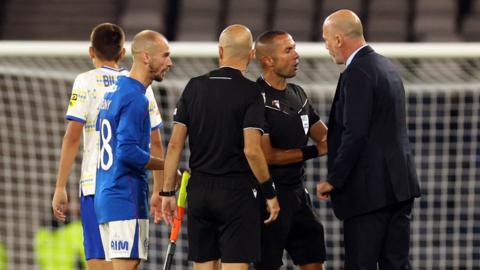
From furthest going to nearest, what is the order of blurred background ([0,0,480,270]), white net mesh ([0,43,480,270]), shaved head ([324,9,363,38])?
white net mesh ([0,43,480,270]), blurred background ([0,0,480,270]), shaved head ([324,9,363,38])

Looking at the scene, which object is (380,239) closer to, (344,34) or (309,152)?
(309,152)

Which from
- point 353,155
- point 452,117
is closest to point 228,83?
point 353,155

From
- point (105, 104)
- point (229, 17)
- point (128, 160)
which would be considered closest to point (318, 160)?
point (229, 17)

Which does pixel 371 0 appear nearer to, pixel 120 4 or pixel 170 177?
pixel 120 4

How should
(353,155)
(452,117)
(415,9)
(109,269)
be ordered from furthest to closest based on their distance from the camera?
(415,9)
(452,117)
(109,269)
(353,155)

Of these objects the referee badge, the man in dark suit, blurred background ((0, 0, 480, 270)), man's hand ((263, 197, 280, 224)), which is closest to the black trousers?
the man in dark suit

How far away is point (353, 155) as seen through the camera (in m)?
4.56

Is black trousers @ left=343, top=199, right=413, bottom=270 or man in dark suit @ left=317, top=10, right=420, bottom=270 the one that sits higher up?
man in dark suit @ left=317, top=10, right=420, bottom=270

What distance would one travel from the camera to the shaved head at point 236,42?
4.63 metres

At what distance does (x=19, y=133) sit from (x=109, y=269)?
3628 millimetres

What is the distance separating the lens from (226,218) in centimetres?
464

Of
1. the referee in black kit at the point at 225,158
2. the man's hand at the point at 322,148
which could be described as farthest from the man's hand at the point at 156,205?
the man's hand at the point at 322,148

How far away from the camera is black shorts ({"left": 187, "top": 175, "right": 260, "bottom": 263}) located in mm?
4621

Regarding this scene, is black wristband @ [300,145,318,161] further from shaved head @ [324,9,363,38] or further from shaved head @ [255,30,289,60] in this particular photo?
shaved head @ [324,9,363,38]
